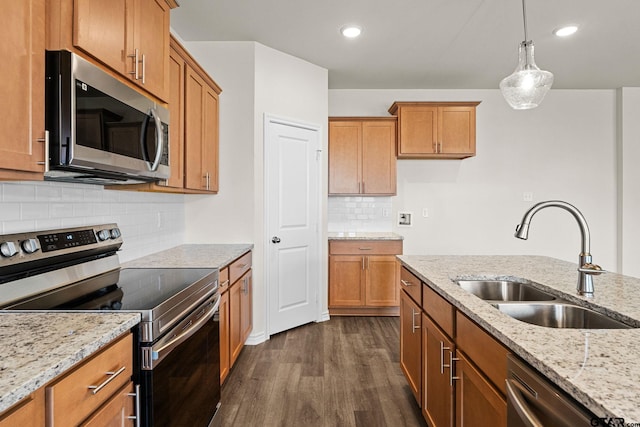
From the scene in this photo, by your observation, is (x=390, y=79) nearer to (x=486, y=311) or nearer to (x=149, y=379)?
(x=486, y=311)

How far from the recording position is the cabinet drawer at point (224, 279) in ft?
7.59

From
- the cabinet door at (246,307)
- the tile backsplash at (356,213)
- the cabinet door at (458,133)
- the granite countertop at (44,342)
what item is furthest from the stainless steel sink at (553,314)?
the tile backsplash at (356,213)

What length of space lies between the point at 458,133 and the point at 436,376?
3238 millimetres

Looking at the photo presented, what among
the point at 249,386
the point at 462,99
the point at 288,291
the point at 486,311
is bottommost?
the point at 249,386

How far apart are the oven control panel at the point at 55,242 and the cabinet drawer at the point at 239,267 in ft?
2.45

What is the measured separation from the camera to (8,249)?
4.46 ft

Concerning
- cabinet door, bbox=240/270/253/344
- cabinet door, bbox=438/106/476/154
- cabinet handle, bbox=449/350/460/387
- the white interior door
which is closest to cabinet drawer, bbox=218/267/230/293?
cabinet door, bbox=240/270/253/344

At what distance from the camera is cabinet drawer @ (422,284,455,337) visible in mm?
1566

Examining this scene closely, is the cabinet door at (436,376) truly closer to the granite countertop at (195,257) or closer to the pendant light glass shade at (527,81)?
the granite countertop at (195,257)

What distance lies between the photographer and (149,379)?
4.10ft

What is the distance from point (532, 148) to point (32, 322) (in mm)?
5267

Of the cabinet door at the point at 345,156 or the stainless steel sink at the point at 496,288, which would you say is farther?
the cabinet door at the point at 345,156

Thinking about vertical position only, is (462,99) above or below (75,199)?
above

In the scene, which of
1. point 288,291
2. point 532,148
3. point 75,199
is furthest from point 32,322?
point 532,148
